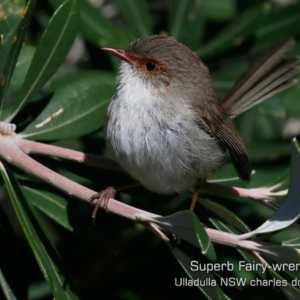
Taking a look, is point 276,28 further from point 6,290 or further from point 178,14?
point 6,290

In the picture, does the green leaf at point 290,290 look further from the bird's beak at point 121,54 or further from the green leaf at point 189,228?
the bird's beak at point 121,54

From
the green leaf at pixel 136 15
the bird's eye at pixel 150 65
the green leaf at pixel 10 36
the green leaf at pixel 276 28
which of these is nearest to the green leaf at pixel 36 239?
the green leaf at pixel 10 36

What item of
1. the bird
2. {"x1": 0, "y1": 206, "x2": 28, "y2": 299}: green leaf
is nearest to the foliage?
{"x1": 0, "y1": 206, "x2": 28, "y2": 299}: green leaf

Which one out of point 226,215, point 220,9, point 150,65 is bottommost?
point 226,215

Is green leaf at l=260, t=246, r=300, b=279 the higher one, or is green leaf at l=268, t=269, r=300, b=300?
green leaf at l=260, t=246, r=300, b=279

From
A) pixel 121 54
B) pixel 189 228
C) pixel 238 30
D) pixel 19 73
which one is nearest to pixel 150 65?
pixel 121 54

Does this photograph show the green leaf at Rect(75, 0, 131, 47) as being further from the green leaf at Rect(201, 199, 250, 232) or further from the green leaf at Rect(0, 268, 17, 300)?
the green leaf at Rect(0, 268, 17, 300)

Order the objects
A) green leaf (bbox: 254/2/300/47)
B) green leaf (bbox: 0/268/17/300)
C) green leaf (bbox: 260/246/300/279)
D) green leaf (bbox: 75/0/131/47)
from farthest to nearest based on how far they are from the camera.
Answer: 1. green leaf (bbox: 254/2/300/47)
2. green leaf (bbox: 75/0/131/47)
3. green leaf (bbox: 0/268/17/300)
4. green leaf (bbox: 260/246/300/279)
